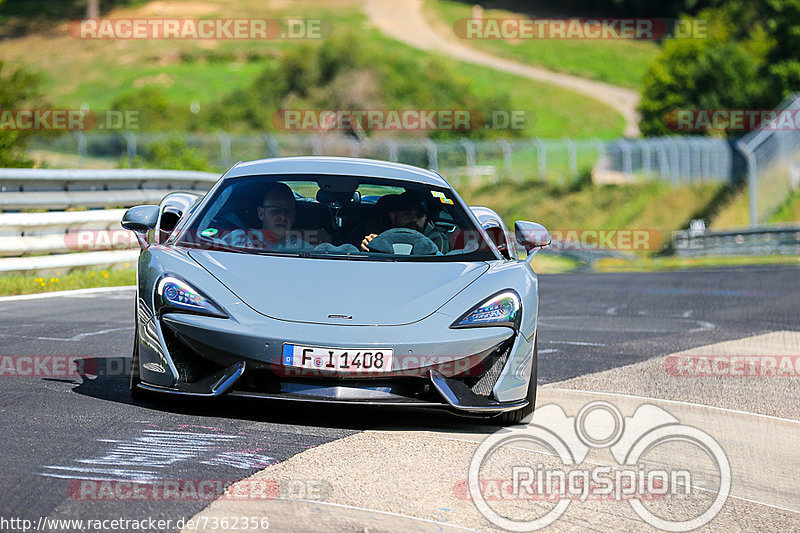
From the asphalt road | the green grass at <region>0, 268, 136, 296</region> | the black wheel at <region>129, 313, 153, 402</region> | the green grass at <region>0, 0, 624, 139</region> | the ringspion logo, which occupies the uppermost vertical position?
the green grass at <region>0, 0, 624, 139</region>

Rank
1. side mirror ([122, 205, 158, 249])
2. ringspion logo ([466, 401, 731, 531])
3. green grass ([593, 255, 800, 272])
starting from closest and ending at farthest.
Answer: ringspion logo ([466, 401, 731, 531]) < side mirror ([122, 205, 158, 249]) < green grass ([593, 255, 800, 272])

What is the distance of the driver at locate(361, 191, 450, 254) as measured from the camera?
7.08m

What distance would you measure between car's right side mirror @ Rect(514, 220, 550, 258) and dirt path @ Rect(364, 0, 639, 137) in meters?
75.5

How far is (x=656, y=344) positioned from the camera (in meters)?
10.3

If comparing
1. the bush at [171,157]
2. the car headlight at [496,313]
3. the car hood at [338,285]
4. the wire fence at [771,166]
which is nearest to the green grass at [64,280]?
the car hood at [338,285]

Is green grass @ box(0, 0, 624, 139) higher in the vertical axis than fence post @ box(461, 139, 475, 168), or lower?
higher

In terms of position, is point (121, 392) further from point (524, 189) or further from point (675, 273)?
point (524, 189)

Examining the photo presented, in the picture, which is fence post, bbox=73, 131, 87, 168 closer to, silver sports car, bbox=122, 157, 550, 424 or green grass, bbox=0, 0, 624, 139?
silver sports car, bbox=122, 157, 550, 424

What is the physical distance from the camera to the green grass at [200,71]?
79812mm

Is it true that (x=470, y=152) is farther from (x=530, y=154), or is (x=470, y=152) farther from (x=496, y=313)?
(x=496, y=313)

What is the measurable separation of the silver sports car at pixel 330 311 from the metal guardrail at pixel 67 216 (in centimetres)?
635

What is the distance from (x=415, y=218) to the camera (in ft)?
23.5

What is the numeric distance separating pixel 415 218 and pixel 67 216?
7.64m

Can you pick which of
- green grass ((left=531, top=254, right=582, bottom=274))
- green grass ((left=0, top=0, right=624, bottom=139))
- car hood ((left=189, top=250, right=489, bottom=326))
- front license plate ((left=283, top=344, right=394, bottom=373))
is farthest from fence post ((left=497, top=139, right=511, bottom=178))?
front license plate ((left=283, top=344, right=394, bottom=373))
